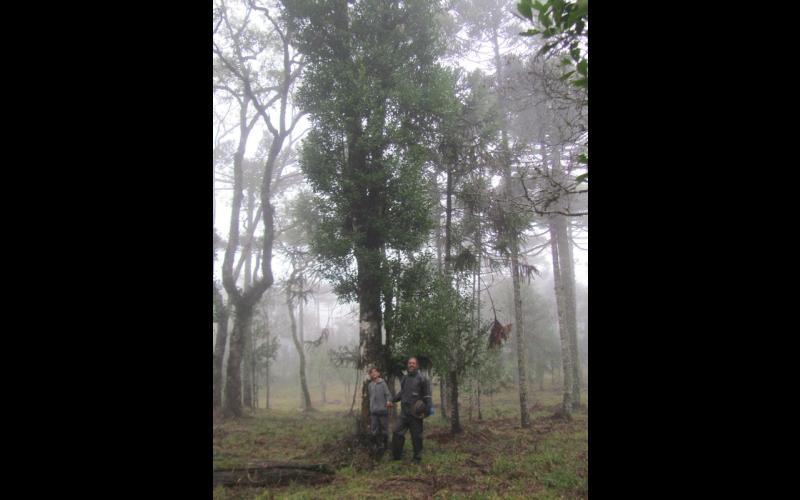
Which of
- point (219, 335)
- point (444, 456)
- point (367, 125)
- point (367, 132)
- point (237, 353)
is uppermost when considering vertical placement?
point (367, 125)

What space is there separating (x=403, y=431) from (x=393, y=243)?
305 centimetres

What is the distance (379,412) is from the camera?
6719 mm

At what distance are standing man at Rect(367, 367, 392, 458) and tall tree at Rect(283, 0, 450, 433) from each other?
430 mm

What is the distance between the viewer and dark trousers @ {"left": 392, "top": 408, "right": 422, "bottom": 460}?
6.55m

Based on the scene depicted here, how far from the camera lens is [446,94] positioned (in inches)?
320

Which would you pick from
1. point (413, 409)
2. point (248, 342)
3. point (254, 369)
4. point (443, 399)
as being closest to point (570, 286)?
point (443, 399)

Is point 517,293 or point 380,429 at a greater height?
point 517,293

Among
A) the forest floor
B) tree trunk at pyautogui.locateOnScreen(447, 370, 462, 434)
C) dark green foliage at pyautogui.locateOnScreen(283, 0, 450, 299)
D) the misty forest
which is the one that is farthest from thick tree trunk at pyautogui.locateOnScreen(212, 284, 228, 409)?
tree trunk at pyautogui.locateOnScreen(447, 370, 462, 434)

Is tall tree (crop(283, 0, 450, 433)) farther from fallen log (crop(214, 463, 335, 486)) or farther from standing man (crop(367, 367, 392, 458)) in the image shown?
fallen log (crop(214, 463, 335, 486))

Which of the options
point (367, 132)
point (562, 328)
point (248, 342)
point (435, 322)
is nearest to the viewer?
point (435, 322)

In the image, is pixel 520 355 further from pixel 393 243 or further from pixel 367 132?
pixel 367 132
